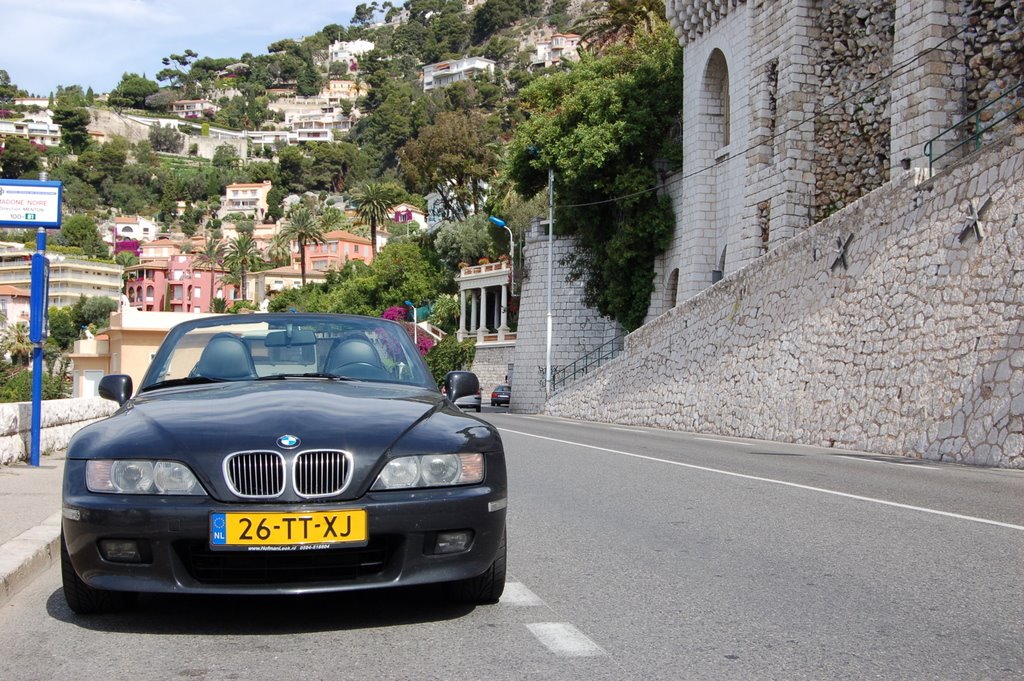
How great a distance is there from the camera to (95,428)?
5.50 m

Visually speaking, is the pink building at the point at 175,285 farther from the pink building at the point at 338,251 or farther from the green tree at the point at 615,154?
the green tree at the point at 615,154

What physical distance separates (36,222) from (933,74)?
18.5 metres

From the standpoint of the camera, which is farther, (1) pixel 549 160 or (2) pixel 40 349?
(1) pixel 549 160

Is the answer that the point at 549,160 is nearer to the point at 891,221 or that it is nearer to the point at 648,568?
the point at 891,221

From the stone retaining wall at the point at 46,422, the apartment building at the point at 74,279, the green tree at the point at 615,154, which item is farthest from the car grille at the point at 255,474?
the apartment building at the point at 74,279

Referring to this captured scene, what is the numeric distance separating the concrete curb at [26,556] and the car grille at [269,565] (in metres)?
1.71

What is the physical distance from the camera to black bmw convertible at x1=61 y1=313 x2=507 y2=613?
490cm

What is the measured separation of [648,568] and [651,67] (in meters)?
39.2

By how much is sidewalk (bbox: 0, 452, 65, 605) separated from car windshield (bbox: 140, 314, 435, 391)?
4.08ft

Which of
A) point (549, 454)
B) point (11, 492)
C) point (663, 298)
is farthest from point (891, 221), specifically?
point (663, 298)

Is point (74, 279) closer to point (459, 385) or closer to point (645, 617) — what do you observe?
point (459, 385)

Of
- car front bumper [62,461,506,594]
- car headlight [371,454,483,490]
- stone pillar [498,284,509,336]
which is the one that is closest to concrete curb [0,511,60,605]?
car front bumper [62,461,506,594]

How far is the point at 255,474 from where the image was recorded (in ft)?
16.4

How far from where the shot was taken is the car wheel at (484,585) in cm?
558
